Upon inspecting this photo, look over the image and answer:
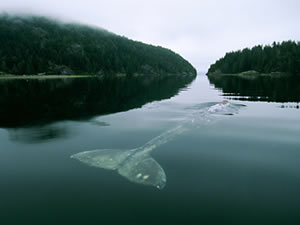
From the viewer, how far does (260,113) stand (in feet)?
71.9

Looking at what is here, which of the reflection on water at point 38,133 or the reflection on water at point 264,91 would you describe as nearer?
the reflection on water at point 38,133

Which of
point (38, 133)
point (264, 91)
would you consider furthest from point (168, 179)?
point (264, 91)

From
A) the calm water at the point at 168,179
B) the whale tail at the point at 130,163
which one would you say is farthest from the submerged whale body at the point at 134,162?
the calm water at the point at 168,179

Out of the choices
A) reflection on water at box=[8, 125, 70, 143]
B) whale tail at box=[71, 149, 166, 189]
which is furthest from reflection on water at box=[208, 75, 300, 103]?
reflection on water at box=[8, 125, 70, 143]

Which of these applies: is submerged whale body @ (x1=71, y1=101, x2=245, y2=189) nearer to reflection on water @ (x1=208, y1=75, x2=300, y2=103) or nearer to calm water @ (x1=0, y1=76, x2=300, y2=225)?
calm water @ (x1=0, y1=76, x2=300, y2=225)

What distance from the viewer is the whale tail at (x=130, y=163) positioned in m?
8.23

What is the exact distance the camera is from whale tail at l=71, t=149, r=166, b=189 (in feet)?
27.0

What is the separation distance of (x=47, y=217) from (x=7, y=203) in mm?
1646

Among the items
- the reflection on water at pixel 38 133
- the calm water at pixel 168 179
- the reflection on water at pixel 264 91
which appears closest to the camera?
the calm water at pixel 168 179

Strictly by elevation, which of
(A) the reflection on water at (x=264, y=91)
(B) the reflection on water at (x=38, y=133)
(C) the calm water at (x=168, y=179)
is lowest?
(C) the calm water at (x=168, y=179)

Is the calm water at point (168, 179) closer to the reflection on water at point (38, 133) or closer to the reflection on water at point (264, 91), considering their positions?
the reflection on water at point (38, 133)

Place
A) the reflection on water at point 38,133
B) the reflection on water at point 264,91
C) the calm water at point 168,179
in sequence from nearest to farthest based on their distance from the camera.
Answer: the calm water at point 168,179 < the reflection on water at point 38,133 < the reflection on water at point 264,91

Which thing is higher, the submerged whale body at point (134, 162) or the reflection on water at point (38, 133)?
the reflection on water at point (38, 133)

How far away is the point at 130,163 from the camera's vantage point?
9633mm
